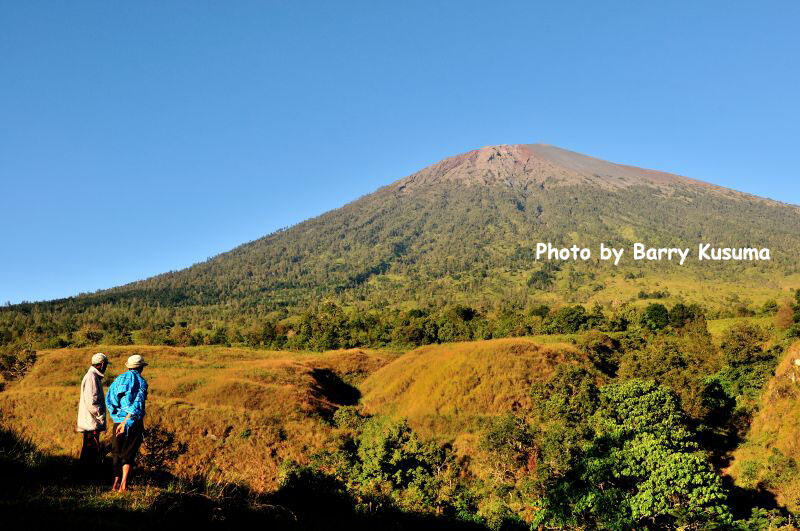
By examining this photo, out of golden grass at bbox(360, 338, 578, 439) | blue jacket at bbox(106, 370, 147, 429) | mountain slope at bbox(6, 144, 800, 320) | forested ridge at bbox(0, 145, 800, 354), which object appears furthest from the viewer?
mountain slope at bbox(6, 144, 800, 320)

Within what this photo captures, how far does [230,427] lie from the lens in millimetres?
Result: 28172

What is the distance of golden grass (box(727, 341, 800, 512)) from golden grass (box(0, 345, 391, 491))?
71.9 feet

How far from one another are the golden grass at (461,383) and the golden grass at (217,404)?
17.6 ft

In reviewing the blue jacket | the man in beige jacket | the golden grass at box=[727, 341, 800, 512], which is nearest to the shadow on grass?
the man in beige jacket

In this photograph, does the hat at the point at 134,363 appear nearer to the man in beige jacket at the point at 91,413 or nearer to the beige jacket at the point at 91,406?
the man in beige jacket at the point at 91,413

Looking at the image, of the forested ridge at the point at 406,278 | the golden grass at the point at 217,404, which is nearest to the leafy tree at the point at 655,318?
the forested ridge at the point at 406,278

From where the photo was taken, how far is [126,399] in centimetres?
734

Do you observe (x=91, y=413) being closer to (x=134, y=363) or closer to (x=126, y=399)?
(x=126, y=399)

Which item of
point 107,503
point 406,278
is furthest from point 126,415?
point 406,278

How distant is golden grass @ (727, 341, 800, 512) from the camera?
2145 centimetres

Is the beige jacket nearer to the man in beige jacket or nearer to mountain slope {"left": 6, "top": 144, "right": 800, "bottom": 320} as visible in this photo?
the man in beige jacket

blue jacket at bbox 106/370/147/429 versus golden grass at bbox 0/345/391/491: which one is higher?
blue jacket at bbox 106/370/147/429

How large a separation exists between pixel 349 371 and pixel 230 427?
21.2m

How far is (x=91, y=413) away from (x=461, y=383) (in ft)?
105
